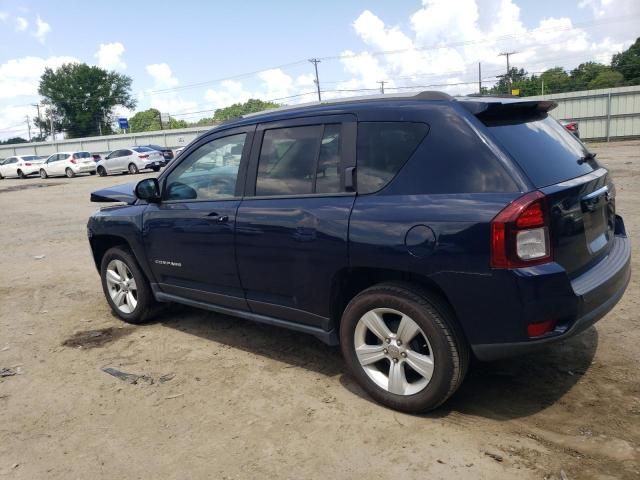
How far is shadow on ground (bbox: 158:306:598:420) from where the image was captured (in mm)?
3396

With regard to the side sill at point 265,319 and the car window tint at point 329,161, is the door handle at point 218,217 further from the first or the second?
the car window tint at point 329,161

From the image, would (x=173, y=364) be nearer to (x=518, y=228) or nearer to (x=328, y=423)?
(x=328, y=423)

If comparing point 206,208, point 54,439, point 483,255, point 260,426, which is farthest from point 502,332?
point 54,439

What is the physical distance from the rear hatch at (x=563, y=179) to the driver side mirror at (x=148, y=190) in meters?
2.79

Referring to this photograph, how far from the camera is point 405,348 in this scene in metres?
3.27

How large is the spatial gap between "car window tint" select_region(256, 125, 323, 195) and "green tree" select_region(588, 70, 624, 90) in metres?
85.6

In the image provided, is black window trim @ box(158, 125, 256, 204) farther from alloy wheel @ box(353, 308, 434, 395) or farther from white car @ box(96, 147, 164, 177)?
white car @ box(96, 147, 164, 177)

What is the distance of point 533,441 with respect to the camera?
2.97 meters

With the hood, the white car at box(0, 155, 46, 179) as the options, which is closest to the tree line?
the white car at box(0, 155, 46, 179)

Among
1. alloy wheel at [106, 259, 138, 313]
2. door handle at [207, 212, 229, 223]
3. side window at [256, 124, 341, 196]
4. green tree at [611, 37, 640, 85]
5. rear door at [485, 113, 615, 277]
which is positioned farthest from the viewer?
green tree at [611, 37, 640, 85]

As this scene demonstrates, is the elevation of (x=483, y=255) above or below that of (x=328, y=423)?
above

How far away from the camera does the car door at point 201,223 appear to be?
163 inches

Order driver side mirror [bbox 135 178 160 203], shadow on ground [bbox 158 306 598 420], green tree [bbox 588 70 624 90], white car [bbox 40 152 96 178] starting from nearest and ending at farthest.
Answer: shadow on ground [bbox 158 306 598 420]
driver side mirror [bbox 135 178 160 203]
white car [bbox 40 152 96 178]
green tree [bbox 588 70 624 90]

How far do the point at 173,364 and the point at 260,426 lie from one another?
131 cm
